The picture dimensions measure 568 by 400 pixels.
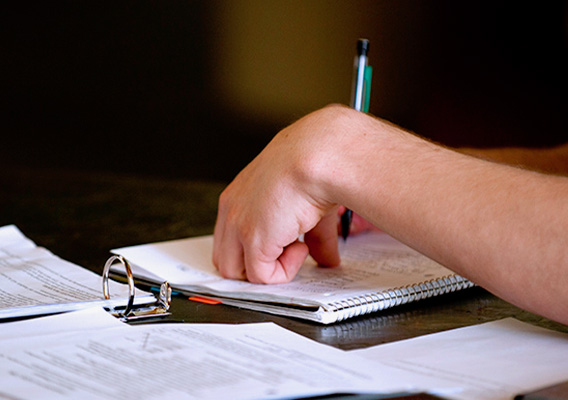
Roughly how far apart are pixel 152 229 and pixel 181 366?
77 centimetres

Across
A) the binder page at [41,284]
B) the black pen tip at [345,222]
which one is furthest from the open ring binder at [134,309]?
the black pen tip at [345,222]

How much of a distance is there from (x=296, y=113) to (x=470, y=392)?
107 inches

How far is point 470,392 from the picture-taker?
547 mm

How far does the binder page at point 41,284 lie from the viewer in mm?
745

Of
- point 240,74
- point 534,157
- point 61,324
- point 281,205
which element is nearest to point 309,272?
point 281,205

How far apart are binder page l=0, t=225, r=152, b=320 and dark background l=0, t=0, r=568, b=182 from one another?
5.69 feet

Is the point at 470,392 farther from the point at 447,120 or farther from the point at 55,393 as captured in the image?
the point at 447,120

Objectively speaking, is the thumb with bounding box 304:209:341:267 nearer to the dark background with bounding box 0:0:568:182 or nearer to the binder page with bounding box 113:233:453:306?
the binder page with bounding box 113:233:453:306

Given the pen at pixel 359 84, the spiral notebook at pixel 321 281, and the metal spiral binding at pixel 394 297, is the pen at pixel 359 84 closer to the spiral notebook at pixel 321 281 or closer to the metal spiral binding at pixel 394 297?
the spiral notebook at pixel 321 281

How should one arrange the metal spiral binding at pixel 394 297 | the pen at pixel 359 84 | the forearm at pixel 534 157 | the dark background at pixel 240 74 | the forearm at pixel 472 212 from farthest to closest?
1. the dark background at pixel 240 74
2. the forearm at pixel 534 157
3. the pen at pixel 359 84
4. the metal spiral binding at pixel 394 297
5. the forearm at pixel 472 212

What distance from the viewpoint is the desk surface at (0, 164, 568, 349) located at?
29.5 inches

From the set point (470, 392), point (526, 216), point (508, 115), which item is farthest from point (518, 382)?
point (508, 115)

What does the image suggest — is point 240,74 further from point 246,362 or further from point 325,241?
point 246,362

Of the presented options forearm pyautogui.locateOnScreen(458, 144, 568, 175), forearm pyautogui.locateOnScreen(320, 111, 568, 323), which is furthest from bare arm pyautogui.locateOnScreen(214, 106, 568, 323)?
forearm pyautogui.locateOnScreen(458, 144, 568, 175)
